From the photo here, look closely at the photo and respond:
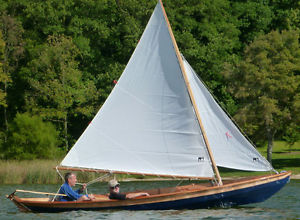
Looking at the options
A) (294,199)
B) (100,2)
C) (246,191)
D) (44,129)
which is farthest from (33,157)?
(246,191)

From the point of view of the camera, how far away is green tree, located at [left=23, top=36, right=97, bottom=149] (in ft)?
193

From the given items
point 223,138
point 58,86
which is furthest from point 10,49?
point 223,138

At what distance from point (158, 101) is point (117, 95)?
1698mm

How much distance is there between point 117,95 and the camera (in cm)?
2633

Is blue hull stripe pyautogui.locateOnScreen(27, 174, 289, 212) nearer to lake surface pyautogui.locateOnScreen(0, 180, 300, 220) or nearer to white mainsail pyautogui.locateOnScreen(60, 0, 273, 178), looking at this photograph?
lake surface pyautogui.locateOnScreen(0, 180, 300, 220)

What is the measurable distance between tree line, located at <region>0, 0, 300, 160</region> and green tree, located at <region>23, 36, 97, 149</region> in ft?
0.30

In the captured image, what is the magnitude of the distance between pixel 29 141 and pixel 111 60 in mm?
15704

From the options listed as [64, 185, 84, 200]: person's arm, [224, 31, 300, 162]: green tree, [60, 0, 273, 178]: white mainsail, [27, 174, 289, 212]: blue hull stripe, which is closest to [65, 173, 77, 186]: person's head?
[64, 185, 84, 200]: person's arm

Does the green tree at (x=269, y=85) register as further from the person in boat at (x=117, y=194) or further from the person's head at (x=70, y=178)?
the person's head at (x=70, y=178)

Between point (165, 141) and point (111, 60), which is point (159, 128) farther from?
point (111, 60)

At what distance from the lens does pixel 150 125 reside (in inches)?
1016

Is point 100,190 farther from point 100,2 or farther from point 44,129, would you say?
point 100,2

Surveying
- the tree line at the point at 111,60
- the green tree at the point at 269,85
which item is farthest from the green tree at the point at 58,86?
the green tree at the point at 269,85

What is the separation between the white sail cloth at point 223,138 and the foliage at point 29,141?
29.6 meters
